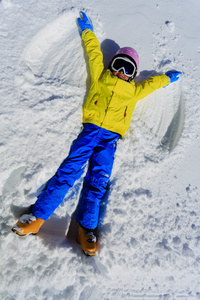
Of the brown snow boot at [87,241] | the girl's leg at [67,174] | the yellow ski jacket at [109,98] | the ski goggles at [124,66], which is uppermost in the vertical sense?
the ski goggles at [124,66]

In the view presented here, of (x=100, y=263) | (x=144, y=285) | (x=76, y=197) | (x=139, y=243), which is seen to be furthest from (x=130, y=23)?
(x=144, y=285)

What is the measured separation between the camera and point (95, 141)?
106 inches

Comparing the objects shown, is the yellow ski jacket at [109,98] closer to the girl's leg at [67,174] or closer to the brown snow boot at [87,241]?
the girl's leg at [67,174]

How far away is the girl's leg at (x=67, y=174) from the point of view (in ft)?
7.84

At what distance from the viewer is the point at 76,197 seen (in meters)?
2.74

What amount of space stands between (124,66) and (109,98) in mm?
538

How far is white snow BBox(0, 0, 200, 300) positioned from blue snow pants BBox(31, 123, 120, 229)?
7.0 inches

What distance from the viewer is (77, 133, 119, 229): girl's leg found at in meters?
2.48

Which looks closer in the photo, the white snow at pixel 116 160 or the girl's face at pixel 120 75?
the white snow at pixel 116 160

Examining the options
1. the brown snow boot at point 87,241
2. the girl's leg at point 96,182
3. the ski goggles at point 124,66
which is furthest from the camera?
the ski goggles at point 124,66

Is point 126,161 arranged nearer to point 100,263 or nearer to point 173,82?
point 100,263

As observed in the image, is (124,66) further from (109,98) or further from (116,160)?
(116,160)

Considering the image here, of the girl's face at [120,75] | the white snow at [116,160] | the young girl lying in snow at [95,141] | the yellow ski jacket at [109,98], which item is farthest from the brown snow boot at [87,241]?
the girl's face at [120,75]

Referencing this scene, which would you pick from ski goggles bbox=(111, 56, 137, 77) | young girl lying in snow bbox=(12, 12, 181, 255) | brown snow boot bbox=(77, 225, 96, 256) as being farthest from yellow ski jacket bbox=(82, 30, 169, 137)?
brown snow boot bbox=(77, 225, 96, 256)
